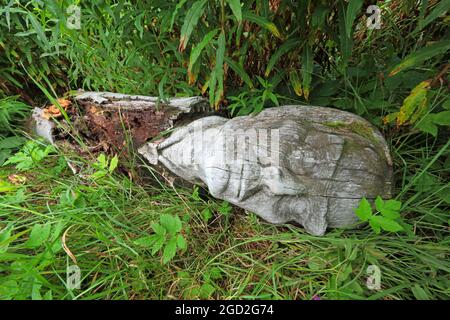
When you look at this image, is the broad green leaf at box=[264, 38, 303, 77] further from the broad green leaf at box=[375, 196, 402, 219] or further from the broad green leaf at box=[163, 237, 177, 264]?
the broad green leaf at box=[163, 237, 177, 264]

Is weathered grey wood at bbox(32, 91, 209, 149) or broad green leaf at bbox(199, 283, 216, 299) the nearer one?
broad green leaf at bbox(199, 283, 216, 299)

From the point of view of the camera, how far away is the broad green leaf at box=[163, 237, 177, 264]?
1.05 m

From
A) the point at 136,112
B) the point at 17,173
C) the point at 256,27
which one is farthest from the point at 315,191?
the point at 17,173

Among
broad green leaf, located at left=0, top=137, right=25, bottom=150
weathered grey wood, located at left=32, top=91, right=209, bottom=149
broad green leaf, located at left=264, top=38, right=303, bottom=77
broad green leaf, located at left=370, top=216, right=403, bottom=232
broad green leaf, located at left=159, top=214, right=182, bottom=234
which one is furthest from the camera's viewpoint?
broad green leaf, located at left=0, top=137, right=25, bottom=150

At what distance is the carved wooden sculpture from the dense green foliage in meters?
0.11

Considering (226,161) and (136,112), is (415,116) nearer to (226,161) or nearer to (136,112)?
(226,161)

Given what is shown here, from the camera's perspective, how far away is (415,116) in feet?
3.52

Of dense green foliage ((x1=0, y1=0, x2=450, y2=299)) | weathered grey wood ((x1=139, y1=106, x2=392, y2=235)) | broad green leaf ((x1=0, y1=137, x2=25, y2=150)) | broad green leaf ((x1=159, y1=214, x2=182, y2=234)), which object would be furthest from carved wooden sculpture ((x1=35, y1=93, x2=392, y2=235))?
broad green leaf ((x1=0, y1=137, x2=25, y2=150))

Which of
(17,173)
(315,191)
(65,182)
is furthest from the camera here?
(17,173)

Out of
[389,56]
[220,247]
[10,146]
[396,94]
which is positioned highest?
[389,56]

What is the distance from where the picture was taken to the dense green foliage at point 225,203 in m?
1.07

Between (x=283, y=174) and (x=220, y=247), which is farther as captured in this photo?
(x=220, y=247)

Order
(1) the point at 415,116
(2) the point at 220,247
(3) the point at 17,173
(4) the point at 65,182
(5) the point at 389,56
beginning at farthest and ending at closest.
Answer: (3) the point at 17,173
(4) the point at 65,182
(5) the point at 389,56
(2) the point at 220,247
(1) the point at 415,116

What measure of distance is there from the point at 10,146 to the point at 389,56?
2.30 meters
